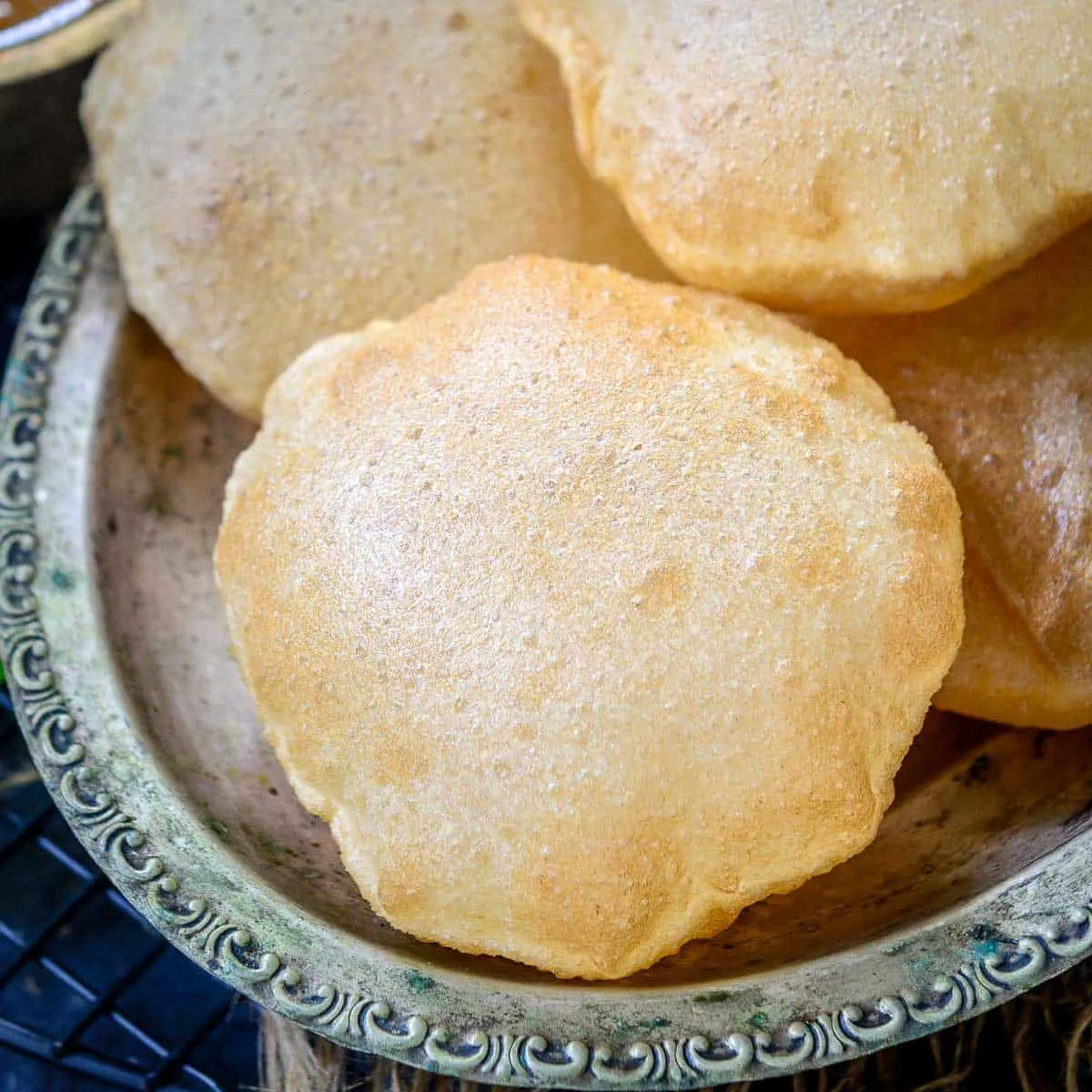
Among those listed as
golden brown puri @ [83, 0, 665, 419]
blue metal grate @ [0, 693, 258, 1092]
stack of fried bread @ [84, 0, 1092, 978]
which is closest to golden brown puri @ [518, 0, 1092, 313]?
stack of fried bread @ [84, 0, 1092, 978]

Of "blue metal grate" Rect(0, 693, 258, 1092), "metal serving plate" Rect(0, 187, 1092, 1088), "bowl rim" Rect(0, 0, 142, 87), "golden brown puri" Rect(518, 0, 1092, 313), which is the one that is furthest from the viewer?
"bowl rim" Rect(0, 0, 142, 87)

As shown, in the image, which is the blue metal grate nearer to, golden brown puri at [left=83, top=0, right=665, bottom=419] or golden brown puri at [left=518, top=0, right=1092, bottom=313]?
golden brown puri at [left=83, top=0, right=665, bottom=419]

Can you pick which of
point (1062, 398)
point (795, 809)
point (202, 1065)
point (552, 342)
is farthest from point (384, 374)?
point (202, 1065)

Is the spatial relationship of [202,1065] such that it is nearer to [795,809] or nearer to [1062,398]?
[795,809]

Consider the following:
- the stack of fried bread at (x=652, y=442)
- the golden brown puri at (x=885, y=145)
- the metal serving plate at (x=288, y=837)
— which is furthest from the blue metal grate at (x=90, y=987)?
the golden brown puri at (x=885, y=145)

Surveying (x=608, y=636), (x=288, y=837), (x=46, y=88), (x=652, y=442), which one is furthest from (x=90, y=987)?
(x=46, y=88)

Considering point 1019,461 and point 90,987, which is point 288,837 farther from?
point 1019,461

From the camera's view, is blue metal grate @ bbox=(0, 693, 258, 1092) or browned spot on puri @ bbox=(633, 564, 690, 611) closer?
browned spot on puri @ bbox=(633, 564, 690, 611)
